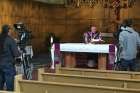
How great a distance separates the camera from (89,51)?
1398 centimetres

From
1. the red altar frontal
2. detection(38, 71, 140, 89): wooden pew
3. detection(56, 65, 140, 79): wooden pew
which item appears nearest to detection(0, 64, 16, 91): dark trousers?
detection(56, 65, 140, 79): wooden pew

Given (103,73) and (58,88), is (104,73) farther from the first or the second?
(58,88)

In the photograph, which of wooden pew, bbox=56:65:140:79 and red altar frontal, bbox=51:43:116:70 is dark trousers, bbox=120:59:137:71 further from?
red altar frontal, bbox=51:43:116:70

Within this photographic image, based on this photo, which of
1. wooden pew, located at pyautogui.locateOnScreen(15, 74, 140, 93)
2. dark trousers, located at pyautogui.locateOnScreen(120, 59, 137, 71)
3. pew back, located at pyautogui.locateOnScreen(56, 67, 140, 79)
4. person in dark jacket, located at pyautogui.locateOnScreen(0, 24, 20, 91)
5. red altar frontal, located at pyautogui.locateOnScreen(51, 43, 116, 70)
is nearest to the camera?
wooden pew, located at pyautogui.locateOnScreen(15, 74, 140, 93)

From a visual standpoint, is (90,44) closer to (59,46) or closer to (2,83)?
(59,46)

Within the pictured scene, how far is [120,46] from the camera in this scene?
421 inches

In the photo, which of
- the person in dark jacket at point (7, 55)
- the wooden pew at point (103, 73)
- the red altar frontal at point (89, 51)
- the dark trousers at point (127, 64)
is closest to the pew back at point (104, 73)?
the wooden pew at point (103, 73)

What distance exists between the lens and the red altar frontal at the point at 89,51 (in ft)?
45.2

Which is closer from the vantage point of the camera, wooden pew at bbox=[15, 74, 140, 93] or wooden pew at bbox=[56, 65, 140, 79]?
wooden pew at bbox=[15, 74, 140, 93]

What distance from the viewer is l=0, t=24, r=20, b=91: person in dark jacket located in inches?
359

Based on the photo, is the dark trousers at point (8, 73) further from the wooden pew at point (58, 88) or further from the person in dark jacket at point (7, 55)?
the wooden pew at point (58, 88)

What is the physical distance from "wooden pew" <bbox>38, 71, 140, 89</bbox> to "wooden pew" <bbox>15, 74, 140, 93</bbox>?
86 cm

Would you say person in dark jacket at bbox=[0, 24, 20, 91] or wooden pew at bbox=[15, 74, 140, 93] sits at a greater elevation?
person in dark jacket at bbox=[0, 24, 20, 91]

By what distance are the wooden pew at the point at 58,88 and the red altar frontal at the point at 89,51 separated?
7407 millimetres
